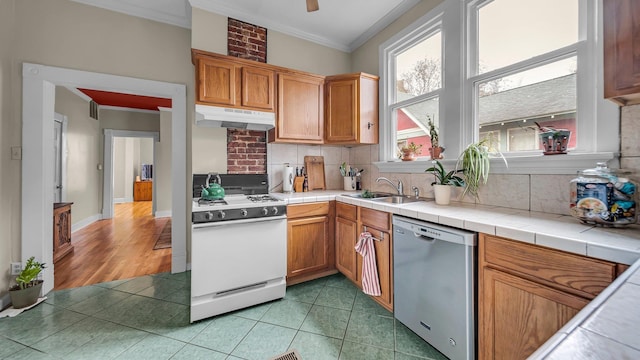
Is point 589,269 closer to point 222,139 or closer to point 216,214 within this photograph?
point 216,214

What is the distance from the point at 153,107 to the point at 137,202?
13.9 ft

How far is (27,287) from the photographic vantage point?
205cm

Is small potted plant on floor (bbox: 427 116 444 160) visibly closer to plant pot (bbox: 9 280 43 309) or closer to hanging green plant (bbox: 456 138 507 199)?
hanging green plant (bbox: 456 138 507 199)

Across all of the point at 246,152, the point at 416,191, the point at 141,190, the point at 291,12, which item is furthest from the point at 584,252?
the point at 141,190

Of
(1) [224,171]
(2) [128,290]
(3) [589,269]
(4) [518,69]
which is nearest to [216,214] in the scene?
(1) [224,171]

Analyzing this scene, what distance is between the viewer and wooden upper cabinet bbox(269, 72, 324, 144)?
264 cm

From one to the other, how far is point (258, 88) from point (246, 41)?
0.69 m

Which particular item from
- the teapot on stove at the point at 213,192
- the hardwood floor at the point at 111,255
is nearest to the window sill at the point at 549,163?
the teapot on stove at the point at 213,192

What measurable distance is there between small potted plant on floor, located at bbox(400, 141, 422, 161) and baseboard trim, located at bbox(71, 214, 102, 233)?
576 cm

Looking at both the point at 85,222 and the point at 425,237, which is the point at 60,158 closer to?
the point at 85,222

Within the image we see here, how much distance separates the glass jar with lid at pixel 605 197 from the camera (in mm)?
1118

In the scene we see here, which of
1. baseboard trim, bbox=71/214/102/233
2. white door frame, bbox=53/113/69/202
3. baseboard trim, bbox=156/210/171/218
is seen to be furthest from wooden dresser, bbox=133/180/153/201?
white door frame, bbox=53/113/69/202

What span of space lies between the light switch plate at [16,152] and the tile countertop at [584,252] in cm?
305

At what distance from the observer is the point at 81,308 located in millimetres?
2057
